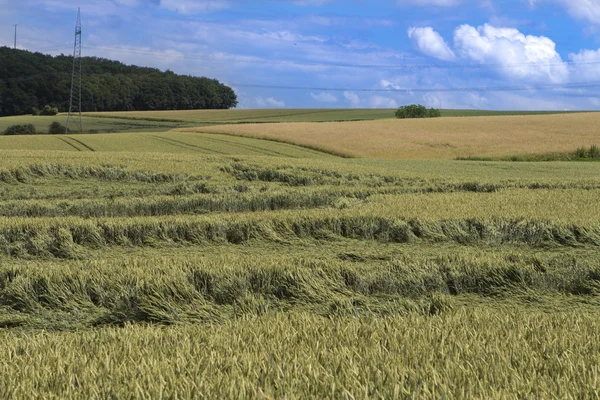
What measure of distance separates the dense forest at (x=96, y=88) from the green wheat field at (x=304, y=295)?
78.9 meters

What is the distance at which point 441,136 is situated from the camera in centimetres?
4578

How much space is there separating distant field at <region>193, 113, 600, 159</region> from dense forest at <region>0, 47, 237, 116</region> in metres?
49.7

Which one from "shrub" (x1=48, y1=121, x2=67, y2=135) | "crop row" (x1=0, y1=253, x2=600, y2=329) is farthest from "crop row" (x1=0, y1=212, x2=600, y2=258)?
"shrub" (x1=48, y1=121, x2=67, y2=135)

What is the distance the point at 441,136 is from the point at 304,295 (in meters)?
40.1

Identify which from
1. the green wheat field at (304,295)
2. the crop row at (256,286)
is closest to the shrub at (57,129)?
the green wheat field at (304,295)

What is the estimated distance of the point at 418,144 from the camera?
141 ft

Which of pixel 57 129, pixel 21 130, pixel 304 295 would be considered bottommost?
pixel 21 130

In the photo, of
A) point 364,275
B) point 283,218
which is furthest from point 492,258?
point 283,218

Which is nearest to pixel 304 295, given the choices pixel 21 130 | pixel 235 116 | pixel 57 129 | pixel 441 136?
pixel 441 136

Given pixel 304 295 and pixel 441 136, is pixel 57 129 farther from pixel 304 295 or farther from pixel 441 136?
pixel 304 295

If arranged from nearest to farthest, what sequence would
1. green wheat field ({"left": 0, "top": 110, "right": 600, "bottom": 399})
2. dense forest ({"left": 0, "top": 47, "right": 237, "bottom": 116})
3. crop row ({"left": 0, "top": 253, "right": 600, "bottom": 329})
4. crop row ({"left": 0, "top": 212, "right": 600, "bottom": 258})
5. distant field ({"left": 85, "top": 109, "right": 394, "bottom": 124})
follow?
green wheat field ({"left": 0, "top": 110, "right": 600, "bottom": 399}) → crop row ({"left": 0, "top": 253, "right": 600, "bottom": 329}) → crop row ({"left": 0, "top": 212, "right": 600, "bottom": 258}) → distant field ({"left": 85, "top": 109, "right": 394, "bottom": 124}) → dense forest ({"left": 0, "top": 47, "right": 237, "bottom": 116})

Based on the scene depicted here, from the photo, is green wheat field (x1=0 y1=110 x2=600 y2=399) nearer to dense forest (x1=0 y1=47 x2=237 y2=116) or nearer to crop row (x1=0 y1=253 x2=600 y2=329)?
crop row (x1=0 y1=253 x2=600 y2=329)

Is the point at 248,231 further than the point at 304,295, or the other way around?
the point at 248,231

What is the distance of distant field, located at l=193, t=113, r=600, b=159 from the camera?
40938mm
